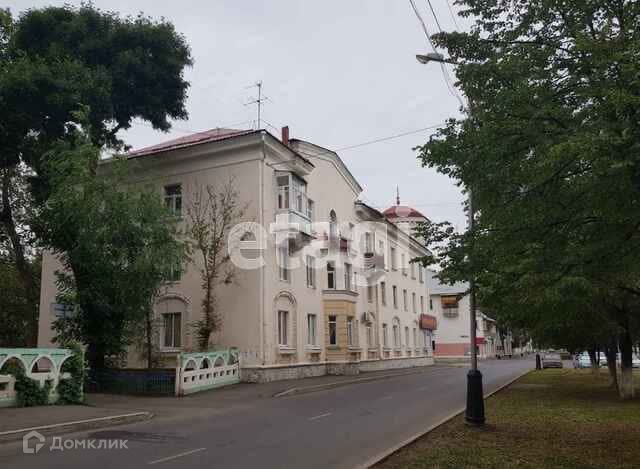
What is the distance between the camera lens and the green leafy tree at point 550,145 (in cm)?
695

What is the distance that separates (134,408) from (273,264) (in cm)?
1204

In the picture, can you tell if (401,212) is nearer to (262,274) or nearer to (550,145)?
(262,274)

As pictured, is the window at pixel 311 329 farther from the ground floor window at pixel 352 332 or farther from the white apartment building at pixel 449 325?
the white apartment building at pixel 449 325

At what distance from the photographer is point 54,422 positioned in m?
12.0

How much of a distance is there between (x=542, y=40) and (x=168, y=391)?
52.1ft

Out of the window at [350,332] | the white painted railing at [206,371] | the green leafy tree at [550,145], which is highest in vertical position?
the green leafy tree at [550,145]

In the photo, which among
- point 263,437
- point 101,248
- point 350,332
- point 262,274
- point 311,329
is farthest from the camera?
point 350,332

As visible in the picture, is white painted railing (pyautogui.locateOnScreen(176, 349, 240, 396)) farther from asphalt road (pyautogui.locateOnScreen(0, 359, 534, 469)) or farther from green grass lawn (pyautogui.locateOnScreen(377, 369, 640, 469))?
green grass lawn (pyautogui.locateOnScreen(377, 369, 640, 469))

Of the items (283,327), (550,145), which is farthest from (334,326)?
(550,145)

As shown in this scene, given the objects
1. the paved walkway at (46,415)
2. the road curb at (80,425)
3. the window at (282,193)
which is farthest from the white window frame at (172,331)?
the road curb at (80,425)

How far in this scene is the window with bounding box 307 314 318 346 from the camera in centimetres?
3055

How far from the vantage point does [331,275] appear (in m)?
34.2

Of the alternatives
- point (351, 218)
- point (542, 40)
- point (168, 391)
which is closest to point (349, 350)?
point (351, 218)

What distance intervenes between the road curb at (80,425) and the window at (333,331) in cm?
1871
